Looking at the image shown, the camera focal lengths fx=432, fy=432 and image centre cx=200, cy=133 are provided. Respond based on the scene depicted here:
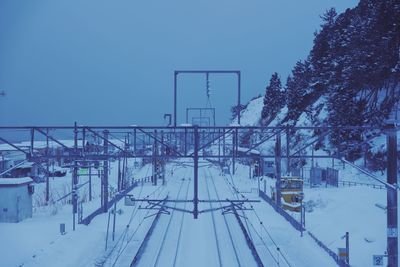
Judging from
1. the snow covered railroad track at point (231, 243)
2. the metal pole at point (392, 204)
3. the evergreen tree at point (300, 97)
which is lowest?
the snow covered railroad track at point (231, 243)

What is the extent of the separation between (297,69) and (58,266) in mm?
39771

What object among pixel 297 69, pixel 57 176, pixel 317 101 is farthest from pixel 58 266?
pixel 297 69

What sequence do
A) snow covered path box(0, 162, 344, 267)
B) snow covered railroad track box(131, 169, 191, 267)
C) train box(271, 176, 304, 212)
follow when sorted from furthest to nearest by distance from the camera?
train box(271, 176, 304, 212), snow covered railroad track box(131, 169, 191, 267), snow covered path box(0, 162, 344, 267)

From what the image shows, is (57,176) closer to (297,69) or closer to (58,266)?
(297,69)

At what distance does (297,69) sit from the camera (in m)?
46.1

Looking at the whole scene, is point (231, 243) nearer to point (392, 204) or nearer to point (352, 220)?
point (352, 220)

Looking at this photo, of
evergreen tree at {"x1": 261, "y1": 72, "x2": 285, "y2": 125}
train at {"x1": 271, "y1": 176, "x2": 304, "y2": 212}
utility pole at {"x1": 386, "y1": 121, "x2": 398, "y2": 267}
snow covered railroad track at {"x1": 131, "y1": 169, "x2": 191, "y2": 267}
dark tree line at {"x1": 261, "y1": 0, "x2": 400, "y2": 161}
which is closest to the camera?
utility pole at {"x1": 386, "y1": 121, "x2": 398, "y2": 267}

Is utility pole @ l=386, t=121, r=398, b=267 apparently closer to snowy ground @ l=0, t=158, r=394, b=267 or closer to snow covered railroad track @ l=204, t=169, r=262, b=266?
snowy ground @ l=0, t=158, r=394, b=267

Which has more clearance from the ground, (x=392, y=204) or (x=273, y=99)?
(x=273, y=99)

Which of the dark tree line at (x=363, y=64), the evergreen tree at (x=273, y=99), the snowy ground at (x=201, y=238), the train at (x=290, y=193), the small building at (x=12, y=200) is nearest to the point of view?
the snowy ground at (x=201, y=238)

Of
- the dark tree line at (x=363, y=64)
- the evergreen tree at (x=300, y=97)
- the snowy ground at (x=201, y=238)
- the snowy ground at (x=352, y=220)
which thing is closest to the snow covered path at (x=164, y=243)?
the snowy ground at (x=201, y=238)

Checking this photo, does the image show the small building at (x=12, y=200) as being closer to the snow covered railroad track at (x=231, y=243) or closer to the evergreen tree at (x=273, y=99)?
the snow covered railroad track at (x=231, y=243)

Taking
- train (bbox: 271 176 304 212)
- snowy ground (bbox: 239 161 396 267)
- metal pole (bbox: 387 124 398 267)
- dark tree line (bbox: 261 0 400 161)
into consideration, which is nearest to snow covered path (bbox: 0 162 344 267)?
snowy ground (bbox: 239 161 396 267)

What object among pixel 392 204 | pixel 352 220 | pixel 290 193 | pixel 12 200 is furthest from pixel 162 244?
pixel 290 193
